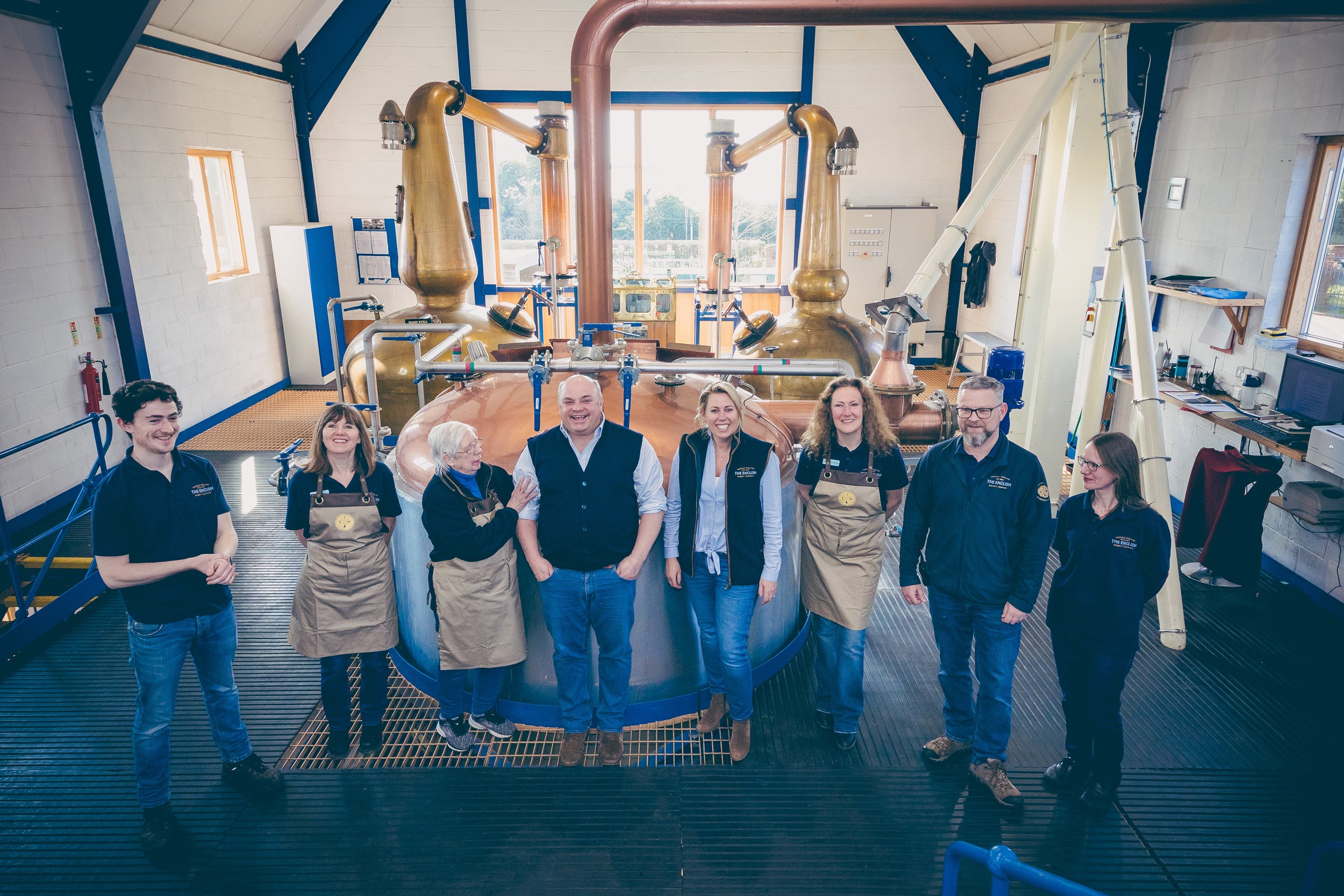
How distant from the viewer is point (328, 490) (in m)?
2.86

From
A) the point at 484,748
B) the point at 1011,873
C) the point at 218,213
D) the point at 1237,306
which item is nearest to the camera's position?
the point at 1011,873

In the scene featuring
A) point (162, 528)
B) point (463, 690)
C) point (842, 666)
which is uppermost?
point (162, 528)

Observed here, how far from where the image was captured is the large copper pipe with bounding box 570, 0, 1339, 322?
3.69 m

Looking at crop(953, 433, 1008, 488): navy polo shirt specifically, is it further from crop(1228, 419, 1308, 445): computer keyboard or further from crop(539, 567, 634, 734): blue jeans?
crop(1228, 419, 1308, 445): computer keyboard

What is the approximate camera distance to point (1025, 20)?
12.9ft

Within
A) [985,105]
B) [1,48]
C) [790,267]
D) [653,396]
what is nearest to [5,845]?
[653,396]

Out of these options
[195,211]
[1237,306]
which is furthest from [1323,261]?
[195,211]

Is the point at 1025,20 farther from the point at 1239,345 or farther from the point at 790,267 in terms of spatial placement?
the point at 790,267

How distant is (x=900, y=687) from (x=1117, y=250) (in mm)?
2901

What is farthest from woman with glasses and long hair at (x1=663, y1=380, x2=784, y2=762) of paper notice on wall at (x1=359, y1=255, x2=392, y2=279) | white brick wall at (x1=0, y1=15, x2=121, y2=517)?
paper notice on wall at (x1=359, y1=255, x2=392, y2=279)

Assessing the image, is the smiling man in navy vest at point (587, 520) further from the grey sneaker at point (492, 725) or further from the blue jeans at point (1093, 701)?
the blue jeans at point (1093, 701)

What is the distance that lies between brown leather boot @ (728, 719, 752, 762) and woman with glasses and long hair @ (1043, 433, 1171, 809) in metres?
1.19

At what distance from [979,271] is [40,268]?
904 cm

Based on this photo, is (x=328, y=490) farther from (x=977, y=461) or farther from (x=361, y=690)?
(x=977, y=461)
